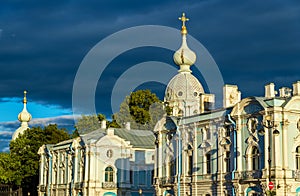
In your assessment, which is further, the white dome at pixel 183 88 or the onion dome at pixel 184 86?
the white dome at pixel 183 88

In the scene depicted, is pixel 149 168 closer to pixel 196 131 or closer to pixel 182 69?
pixel 196 131

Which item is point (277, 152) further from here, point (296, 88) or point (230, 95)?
point (230, 95)

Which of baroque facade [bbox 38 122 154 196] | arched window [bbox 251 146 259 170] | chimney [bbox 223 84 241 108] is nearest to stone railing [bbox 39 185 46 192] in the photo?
baroque facade [bbox 38 122 154 196]

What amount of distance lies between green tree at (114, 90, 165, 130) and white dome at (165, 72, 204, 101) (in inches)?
205

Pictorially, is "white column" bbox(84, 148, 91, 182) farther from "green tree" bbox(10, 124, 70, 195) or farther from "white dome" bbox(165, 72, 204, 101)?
"white dome" bbox(165, 72, 204, 101)

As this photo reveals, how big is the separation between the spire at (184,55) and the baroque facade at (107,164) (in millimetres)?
20784

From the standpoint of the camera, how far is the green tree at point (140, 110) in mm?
66938

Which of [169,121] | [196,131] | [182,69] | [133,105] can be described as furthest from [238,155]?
[182,69]

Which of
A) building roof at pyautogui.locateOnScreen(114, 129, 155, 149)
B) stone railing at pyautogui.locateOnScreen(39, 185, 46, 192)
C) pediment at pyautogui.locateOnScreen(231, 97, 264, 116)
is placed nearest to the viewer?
pediment at pyautogui.locateOnScreen(231, 97, 264, 116)

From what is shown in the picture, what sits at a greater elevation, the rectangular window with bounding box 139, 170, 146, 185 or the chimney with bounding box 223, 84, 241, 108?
the chimney with bounding box 223, 84, 241, 108

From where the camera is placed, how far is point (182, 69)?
79.5 metres

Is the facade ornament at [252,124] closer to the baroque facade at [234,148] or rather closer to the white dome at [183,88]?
the baroque facade at [234,148]

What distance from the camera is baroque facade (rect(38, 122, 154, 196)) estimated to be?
183 feet

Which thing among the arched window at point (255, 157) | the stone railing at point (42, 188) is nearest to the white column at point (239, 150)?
the arched window at point (255, 157)
